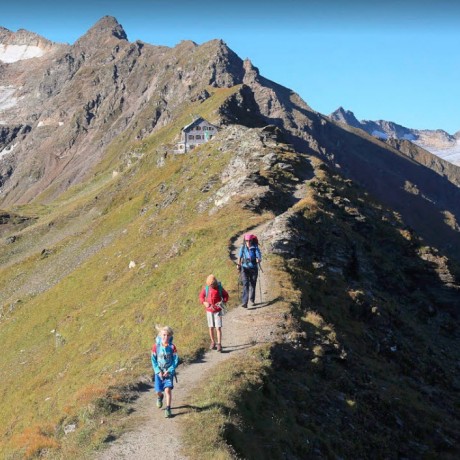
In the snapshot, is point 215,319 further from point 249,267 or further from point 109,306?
point 109,306

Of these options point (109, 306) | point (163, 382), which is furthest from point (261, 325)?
point (109, 306)

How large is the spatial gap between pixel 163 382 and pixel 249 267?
9.75 meters

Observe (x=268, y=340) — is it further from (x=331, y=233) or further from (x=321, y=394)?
(x=331, y=233)

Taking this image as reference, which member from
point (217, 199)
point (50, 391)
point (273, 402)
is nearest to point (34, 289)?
point (217, 199)

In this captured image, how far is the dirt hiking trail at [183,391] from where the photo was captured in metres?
14.6

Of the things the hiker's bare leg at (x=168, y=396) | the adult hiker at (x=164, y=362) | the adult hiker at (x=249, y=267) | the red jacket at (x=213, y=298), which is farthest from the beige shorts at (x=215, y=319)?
the hiker's bare leg at (x=168, y=396)

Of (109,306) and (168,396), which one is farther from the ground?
(109,306)

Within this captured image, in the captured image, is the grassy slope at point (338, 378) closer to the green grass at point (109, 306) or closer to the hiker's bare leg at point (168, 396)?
the hiker's bare leg at point (168, 396)

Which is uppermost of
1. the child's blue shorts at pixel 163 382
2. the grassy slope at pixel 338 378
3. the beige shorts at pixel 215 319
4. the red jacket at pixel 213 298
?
the red jacket at pixel 213 298

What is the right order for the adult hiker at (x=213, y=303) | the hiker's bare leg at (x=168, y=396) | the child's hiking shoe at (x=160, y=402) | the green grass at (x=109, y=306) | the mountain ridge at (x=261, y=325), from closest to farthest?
the hiker's bare leg at (x=168, y=396), the child's hiking shoe at (x=160, y=402), the mountain ridge at (x=261, y=325), the adult hiker at (x=213, y=303), the green grass at (x=109, y=306)

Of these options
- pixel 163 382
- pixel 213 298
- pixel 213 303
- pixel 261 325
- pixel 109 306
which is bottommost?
pixel 109 306

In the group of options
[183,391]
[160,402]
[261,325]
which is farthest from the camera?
[261,325]

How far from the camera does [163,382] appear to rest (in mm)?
16875

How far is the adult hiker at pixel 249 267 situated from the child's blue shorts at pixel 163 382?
31.1ft
